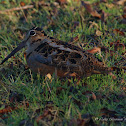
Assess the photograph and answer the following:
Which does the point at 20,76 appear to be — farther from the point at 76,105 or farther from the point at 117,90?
the point at 117,90

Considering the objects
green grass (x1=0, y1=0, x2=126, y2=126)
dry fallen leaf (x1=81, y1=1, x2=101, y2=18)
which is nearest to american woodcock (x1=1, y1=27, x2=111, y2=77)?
green grass (x1=0, y1=0, x2=126, y2=126)

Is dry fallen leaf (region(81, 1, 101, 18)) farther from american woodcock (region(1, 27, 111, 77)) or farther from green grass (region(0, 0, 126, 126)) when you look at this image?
american woodcock (region(1, 27, 111, 77))

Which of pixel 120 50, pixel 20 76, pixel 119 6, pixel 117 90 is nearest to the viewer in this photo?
pixel 117 90

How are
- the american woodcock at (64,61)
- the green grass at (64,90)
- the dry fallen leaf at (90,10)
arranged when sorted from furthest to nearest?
the dry fallen leaf at (90,10) < the american woodcock at (64,61) < the green grass at (64,90)

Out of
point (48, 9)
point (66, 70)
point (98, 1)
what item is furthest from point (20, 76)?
point (98, 1)

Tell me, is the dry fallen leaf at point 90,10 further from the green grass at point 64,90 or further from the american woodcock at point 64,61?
the american woodcock at point 64,61

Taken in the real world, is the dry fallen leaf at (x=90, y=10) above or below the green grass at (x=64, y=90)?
above

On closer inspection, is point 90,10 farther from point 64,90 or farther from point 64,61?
point 64,90

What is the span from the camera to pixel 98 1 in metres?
7.55

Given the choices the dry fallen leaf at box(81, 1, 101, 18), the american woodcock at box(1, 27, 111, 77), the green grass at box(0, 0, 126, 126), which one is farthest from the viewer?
the dry fallen leaf at box(81, 1, 101, 18)

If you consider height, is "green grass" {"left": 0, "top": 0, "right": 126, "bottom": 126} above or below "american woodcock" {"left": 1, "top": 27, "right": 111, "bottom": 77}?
below

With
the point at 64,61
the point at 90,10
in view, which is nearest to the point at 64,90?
the point at 64,61

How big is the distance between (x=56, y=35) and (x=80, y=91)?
230 centimetres

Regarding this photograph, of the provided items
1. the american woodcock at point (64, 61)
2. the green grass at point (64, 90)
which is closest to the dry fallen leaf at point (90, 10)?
the green grass at point (64, 90)
